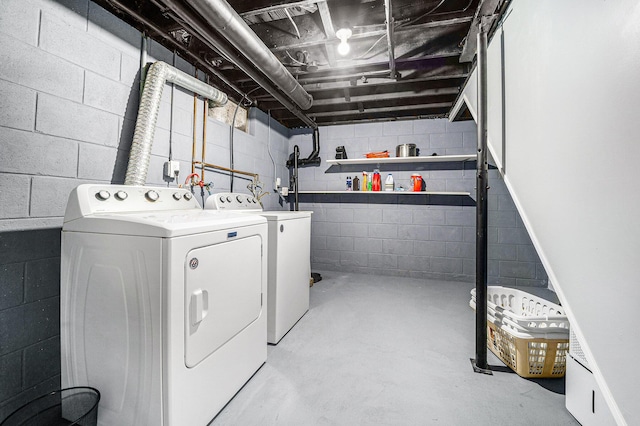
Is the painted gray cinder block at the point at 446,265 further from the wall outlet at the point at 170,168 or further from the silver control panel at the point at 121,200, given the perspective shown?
the wall outlet at the point at 170,168

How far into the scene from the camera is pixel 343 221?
4000mm

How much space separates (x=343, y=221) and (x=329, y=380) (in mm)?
2634

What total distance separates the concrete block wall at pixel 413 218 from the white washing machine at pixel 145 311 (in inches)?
110

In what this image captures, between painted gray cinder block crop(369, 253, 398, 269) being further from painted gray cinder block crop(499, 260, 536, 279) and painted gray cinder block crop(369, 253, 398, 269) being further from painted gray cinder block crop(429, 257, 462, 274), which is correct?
painted gray cinder block crop(499, 260, 536, 279)

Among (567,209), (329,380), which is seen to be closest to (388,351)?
(329,380)

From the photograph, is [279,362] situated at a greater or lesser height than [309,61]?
lesser

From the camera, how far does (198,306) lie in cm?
111

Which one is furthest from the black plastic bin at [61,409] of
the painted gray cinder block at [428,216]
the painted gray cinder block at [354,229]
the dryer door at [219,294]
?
the painted gray cinder block at [428,216]

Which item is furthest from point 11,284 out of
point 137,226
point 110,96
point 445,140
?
point 445,140

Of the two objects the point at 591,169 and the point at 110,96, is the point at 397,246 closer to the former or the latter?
the point at 591,169

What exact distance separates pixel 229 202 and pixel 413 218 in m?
2.51

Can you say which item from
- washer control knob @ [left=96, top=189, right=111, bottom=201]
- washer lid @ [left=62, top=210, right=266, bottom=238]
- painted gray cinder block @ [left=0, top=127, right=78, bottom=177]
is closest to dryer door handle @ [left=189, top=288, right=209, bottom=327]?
washer lid @ [left=62, top=210, right=266, bottom=238]

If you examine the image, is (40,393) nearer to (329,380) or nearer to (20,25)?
(329,380)

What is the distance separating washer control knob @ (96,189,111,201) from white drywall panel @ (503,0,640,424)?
1.92m
